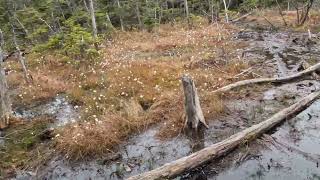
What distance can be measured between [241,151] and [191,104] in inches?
68.5

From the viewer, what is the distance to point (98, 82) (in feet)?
46.3

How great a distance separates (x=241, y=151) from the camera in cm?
805

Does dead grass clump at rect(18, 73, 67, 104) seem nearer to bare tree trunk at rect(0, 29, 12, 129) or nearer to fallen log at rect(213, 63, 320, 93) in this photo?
bare tree trunk at rect(0, 29, 12, 129)

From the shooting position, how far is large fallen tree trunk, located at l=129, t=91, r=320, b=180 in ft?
23.0

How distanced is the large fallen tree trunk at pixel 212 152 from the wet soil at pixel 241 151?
16 cm

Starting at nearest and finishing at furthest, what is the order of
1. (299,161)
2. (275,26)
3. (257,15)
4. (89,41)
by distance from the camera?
(299,161), (89,41), (275,26), (257,15)

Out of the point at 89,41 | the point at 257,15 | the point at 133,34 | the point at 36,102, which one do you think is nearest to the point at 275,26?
the point at 257,15

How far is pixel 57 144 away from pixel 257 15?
2662 centimetres

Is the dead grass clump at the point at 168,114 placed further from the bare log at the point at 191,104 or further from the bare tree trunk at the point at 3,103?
the bare tree trunk at the point at 3,103

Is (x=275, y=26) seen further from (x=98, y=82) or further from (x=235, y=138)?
(x=235, y=138)

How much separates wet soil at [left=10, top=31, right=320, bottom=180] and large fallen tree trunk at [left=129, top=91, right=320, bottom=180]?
0.16 metres

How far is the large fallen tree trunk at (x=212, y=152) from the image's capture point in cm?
700

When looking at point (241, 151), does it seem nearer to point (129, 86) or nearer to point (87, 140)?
point (87, 140)

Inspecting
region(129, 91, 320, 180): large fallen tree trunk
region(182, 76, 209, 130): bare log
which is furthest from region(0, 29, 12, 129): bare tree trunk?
region(129, 91, 320, 180): large fallen tree trunk
